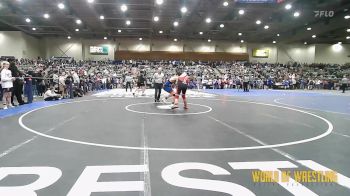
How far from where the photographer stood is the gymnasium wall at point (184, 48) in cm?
4241

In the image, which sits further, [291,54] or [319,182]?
[291,54]

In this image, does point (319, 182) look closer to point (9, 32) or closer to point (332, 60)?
point (9, 32)

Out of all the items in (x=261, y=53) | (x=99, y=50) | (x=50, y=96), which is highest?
(x=261, y=53)

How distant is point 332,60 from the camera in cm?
4638

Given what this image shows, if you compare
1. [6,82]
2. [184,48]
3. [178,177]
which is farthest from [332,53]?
[178,177]

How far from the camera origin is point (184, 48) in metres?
45.3

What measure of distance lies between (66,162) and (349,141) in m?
5.32

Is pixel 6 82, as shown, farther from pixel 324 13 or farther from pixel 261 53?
pixel 261 53

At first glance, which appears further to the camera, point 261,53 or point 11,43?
point 261,53

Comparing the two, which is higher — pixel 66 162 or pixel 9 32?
pixel 9 32

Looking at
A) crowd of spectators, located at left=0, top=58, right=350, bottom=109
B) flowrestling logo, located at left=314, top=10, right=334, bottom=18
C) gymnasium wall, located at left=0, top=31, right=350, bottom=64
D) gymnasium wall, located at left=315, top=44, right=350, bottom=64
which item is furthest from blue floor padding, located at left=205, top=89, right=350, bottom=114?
gymnasium wall, located at left=315, top=44, right=350, bottom=64

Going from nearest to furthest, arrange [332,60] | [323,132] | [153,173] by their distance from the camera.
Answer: [153,173] → [323,132] → [332,60]

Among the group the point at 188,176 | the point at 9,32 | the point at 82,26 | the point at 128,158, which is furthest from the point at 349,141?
the point at 9,32

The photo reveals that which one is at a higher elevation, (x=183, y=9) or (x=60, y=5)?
(x=183, y=9)
